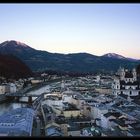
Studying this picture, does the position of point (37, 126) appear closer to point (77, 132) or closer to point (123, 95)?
point (77, 132)

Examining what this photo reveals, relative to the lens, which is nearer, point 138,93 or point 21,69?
point 138,93

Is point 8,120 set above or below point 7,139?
below

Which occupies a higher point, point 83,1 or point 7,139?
point 83,1

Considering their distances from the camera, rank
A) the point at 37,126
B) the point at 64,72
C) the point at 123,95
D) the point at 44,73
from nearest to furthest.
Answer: the point at 37,126 < the point at 123,95 < the point at 44,73 < the point at 64,72

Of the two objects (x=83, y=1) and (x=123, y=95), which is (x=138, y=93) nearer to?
(x=123, y=95)

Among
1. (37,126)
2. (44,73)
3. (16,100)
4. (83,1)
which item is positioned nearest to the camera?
(83,1)

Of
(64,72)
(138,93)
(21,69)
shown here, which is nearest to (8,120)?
(138,93)

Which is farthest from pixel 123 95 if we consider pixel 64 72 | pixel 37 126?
pixel 64 72
